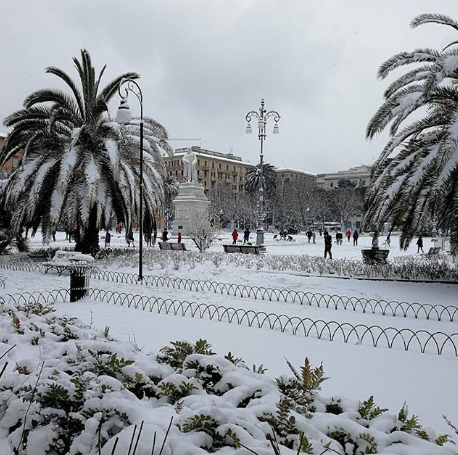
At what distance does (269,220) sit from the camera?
285ft

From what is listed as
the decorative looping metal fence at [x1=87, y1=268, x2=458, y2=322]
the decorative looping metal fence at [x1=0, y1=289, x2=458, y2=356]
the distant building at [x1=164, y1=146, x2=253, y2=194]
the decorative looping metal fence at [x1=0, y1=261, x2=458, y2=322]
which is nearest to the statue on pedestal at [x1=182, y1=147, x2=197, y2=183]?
the decorative looping metal fence at [x1=0, y1=261, x2=458, y2=322]

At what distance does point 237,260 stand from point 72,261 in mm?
7288

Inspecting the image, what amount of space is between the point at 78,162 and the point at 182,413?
1581cm

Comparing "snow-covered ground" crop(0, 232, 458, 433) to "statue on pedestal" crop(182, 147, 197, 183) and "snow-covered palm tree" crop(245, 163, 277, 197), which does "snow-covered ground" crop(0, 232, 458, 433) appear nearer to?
"statue on pedestal" crop(182, 147, 197, 183)

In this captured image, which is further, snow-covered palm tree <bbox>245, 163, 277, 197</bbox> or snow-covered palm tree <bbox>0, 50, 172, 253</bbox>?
snow-covered palm tree <bbox>245, 163, 277, 197</bbox>

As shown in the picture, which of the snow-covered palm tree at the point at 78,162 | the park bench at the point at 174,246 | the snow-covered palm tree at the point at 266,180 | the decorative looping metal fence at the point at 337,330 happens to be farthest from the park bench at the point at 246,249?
the snow-covered palm tree at the point at 266,180

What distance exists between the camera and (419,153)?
1195 cm

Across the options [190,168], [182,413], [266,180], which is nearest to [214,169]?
[266,180]

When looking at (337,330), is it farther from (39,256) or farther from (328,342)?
(39,256)

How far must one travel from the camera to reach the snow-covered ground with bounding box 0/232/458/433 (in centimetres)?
474

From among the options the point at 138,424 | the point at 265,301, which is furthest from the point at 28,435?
the point at 265,301

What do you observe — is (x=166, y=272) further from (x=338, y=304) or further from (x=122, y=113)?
(x=338, y=304)

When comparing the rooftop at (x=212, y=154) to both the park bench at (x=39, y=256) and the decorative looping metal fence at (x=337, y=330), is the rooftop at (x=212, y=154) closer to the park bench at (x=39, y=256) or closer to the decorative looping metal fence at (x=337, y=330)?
the park bench at (x=39, y=256)

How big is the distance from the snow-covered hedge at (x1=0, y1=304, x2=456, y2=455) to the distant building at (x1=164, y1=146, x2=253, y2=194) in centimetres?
9578
